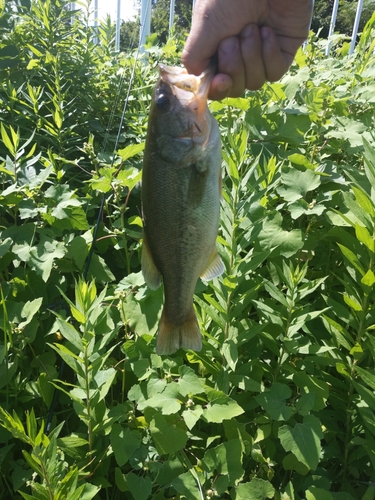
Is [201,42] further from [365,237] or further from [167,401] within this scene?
[167,401]

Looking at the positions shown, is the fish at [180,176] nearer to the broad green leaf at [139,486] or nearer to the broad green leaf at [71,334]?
the broad green leaf at [71,334]

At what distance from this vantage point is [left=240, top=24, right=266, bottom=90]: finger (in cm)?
157

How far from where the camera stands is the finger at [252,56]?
157 cm

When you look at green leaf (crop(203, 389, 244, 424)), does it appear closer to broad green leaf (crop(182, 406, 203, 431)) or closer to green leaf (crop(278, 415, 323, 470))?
broad green leaf (crop(182, 406, 203, 431))

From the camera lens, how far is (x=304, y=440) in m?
1.42

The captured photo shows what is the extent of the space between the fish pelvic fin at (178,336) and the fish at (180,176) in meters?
0.17

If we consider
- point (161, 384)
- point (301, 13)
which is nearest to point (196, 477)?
point (161, 384)

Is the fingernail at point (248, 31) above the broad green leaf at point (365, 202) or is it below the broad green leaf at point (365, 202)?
above

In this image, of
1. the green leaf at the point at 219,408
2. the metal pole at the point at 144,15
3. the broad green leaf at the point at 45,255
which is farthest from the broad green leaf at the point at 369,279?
the metal pole at the point at 144,15

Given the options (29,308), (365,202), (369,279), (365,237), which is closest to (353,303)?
(369,279)

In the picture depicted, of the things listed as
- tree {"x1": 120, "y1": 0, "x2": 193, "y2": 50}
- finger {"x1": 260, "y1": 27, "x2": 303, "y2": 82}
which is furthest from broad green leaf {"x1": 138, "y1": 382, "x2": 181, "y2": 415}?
tree {"x1": 120, "y1": 0, "x2": 193, "y2": 50}

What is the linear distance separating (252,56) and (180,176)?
0.66 meters

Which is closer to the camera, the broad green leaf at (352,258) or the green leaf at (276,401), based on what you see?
the green leaf at (276,401)

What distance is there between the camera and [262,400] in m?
1.49
